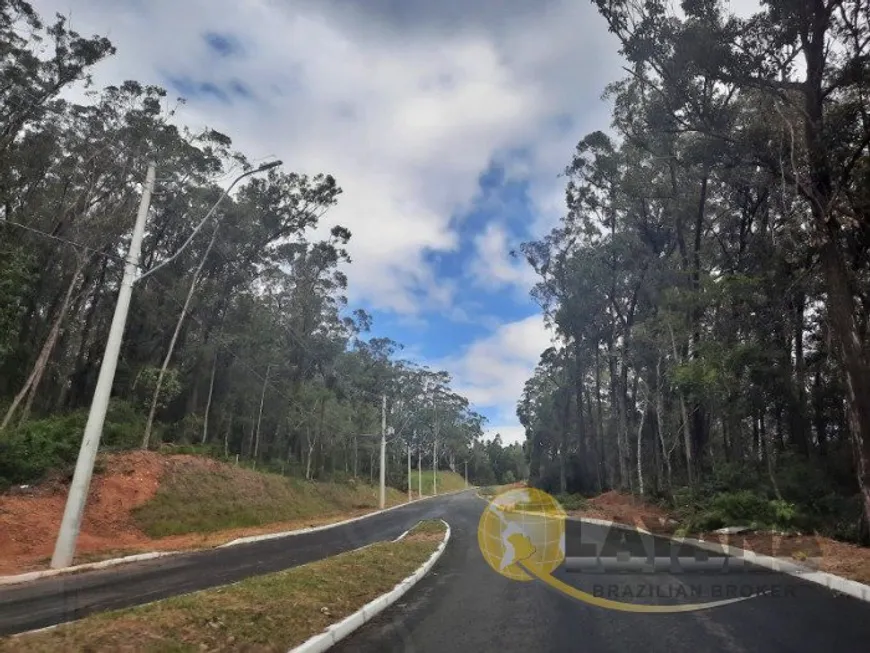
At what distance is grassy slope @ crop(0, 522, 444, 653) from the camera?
5355mm

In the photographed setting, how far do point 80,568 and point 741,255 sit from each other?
24.9m

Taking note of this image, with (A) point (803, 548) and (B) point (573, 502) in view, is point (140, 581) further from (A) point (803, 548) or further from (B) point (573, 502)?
(B) point (573, 502)

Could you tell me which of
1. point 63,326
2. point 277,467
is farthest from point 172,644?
point 277,467

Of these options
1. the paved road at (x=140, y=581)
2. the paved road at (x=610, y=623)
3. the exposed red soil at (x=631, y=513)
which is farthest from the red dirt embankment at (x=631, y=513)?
the paved road at (x=610, y=623)

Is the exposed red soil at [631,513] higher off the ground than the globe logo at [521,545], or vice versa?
the exposed red soil at [631,513]

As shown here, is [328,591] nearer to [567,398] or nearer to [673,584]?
[673,584]

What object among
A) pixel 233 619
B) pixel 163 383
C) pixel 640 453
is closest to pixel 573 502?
pixel 640 453

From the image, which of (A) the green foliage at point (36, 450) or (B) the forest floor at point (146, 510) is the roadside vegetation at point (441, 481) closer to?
(B) the forest floor at point (146, 510)

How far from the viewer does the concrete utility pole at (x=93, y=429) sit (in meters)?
12.6

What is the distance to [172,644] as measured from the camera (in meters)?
5.48

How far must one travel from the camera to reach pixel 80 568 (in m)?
12.3

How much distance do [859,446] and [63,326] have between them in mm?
33812

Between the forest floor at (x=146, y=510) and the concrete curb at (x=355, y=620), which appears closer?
the concrete curb at (x=355, y=620)

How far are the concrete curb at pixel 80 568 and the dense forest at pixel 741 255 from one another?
15.1 m
